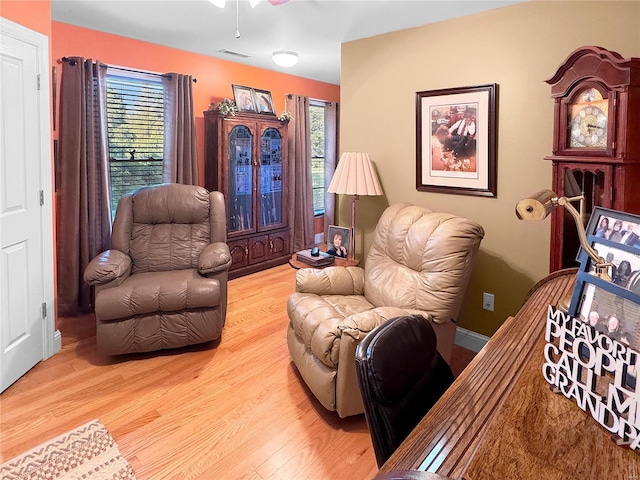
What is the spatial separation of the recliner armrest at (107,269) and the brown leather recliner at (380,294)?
123cm

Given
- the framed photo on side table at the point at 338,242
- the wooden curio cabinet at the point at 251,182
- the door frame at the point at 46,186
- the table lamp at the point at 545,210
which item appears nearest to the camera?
the table lamp at the point at 545,210

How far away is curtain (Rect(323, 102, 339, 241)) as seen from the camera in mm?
6133

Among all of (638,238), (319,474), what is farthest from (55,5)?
(638,238)

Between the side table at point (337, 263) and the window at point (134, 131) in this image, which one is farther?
the window at point (134, 131)

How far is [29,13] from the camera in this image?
8.32 feet

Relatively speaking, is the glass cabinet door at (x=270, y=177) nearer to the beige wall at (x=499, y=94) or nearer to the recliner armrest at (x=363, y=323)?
the beige wall at (x=499, y=94)

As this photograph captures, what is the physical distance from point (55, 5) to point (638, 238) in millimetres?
3745

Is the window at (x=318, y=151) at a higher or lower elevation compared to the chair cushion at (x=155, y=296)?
higher

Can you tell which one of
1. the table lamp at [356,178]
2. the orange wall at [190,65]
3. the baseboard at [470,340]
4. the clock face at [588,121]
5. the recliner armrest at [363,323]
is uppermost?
the orange wall at [190,65]

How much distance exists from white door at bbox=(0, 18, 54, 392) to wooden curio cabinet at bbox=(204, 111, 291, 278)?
1810 millimetres

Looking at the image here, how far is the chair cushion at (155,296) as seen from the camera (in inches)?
108

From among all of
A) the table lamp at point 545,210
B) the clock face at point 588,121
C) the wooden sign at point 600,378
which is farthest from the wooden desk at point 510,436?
the clock face at point 588,121

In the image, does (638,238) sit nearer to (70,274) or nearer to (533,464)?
(533,464)

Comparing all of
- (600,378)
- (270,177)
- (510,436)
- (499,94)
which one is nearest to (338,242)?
(499,94)
